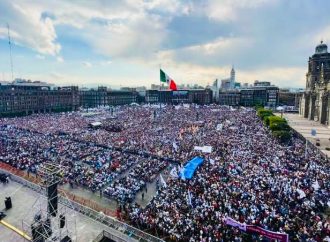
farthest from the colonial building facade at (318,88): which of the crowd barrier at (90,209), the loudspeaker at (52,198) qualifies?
the loudspeaker at (52,198)

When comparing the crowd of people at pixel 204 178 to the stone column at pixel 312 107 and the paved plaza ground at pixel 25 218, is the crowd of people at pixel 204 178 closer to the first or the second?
the paved plaza ground at pixel 25 218

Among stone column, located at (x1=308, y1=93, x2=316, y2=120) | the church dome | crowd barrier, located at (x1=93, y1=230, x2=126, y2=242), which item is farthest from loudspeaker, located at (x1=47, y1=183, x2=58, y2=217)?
the church dome

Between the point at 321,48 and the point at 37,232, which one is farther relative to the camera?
the point at 321,48

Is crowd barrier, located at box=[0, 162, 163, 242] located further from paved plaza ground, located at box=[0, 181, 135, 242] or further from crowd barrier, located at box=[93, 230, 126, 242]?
crowd barrier, located at box=[93, 230, 126, 242]

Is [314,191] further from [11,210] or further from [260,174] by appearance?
[11,210]

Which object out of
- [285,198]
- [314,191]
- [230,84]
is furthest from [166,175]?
[230,84]

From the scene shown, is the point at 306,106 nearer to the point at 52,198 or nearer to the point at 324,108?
the point at 324,108

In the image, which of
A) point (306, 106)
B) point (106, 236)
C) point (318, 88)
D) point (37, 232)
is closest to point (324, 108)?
point (318, 88)
